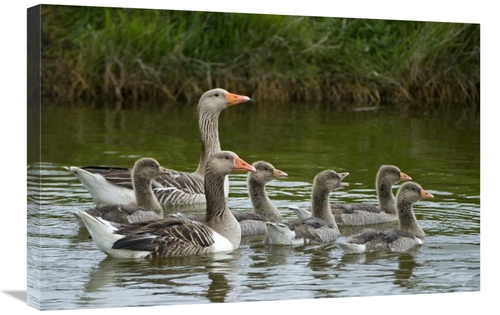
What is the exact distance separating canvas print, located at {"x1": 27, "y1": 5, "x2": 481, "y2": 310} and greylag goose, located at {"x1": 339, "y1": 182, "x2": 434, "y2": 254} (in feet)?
0.06

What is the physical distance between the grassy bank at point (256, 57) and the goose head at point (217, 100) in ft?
0.84

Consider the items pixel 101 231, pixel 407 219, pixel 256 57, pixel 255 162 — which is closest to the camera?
pixel 101 231

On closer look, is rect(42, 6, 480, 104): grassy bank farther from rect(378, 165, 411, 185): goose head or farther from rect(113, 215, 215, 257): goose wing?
rect(113, 215, 215, 257): goose wing

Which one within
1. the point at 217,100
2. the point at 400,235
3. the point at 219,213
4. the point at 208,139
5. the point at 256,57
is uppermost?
the point at 256,57

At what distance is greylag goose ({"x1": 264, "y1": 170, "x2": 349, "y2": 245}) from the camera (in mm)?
15250

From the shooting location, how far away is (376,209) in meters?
16.9

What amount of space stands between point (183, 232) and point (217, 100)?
2879 mm

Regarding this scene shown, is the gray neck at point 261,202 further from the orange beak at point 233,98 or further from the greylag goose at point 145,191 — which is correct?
the greylag goose at point 145,191

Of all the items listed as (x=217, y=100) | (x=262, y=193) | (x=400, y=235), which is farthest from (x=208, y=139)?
(x=400, y=235)

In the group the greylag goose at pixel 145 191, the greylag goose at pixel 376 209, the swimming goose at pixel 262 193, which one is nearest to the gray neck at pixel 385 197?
the greylag goose at pixel 376 209

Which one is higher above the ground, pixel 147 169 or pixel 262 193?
pixel 147 169

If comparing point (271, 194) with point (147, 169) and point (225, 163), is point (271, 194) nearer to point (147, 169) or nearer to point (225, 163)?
point (147, 169)

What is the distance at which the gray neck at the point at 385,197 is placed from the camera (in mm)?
16828

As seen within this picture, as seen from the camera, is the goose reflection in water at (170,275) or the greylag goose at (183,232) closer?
the goose reflection in water at (170,275)
